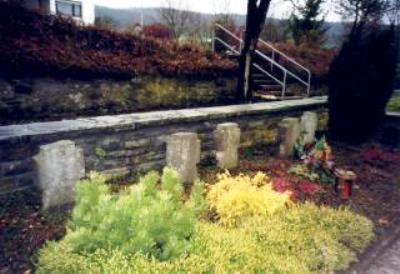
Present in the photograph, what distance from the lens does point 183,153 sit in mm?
5809

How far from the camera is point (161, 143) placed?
6352 mm

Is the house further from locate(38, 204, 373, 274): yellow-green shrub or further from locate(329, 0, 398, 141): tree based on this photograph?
locate(38, 204, 373, 274): yellow-green shrub

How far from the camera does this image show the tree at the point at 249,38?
30.9 ft

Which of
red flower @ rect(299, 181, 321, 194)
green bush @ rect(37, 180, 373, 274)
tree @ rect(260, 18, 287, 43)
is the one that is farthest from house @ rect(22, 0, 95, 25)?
green bush @ rect(37, 180, 373, 274)

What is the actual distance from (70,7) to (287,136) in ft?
69.1

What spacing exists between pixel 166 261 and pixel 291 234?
157 cm

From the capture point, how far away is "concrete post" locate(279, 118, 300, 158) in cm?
757

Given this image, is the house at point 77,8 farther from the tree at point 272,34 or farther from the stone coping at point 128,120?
the stone coping at point 128,120

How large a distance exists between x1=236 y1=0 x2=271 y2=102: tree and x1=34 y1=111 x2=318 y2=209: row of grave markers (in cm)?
220

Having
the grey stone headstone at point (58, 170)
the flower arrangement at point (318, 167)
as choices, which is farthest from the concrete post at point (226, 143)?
the grey stone headstone at point (58, 170)

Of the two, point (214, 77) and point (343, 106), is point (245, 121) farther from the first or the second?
point (214, 77)

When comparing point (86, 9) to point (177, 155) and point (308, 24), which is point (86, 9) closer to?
point (308, 24)

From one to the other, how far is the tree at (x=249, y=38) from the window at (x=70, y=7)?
17144 mm

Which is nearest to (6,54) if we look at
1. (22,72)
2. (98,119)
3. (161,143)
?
(22,72)
